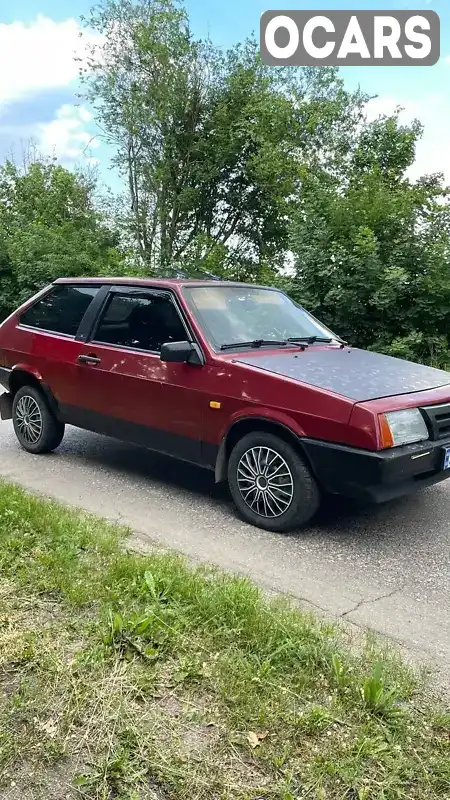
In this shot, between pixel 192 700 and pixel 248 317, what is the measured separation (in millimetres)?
3304

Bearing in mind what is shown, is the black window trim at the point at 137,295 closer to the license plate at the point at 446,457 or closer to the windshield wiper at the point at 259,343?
the windshield wiper at the point at 259,343

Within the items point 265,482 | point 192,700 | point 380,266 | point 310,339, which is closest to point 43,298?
point 310,339

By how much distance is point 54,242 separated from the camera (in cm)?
1664

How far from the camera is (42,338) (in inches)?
240

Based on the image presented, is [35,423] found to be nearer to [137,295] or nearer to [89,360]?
[89,360]

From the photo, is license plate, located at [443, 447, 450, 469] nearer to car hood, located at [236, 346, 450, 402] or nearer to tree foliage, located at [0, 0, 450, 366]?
car hood, located at [236, 346, 450, 402]

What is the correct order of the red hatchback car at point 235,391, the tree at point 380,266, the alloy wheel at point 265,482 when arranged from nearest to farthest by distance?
the red hatchback car at point 235,391 < the alloy wheel at point 265,482 < the tree at point 380,266

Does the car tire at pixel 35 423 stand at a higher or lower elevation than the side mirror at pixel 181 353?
lower

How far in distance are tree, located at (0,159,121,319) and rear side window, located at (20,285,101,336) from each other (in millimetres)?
9758

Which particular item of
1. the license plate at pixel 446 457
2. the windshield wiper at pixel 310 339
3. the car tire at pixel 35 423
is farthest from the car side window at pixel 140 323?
the license plate at pixel 446 457

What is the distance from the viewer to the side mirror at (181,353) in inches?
186

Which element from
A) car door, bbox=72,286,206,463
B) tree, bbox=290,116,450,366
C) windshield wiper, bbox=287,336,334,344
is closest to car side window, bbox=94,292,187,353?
car door, bbox=72,286,206,463

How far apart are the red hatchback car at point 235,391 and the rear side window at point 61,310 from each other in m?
0.01

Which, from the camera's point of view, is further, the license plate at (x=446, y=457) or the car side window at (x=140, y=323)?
the car side window at (x=140, y=323)
